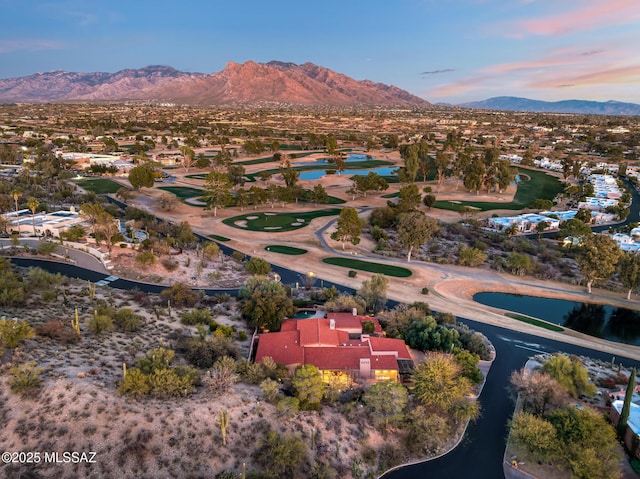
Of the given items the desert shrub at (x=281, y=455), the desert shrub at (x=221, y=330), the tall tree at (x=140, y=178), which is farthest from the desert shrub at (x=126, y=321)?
the tall tree at (x=140, y=178)

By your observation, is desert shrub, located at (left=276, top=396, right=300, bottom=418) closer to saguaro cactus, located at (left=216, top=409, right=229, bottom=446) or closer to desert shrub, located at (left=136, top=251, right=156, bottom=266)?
saguaro cactus, located at (left=216, top=409, right=229, bottom=446)

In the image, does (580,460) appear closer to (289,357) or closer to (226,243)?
(289,357)

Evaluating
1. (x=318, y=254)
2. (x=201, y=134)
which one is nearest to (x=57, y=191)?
(x=318, y=254)

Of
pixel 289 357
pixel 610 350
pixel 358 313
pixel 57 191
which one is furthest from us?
pixel 57 191

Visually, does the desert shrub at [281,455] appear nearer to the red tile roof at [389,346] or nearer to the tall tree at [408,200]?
the red tile roof at [389,346]

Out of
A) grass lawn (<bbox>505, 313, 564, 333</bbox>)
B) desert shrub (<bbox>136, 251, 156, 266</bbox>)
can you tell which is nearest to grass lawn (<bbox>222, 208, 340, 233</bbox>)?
desert shrub (<bbox>136, 251, 156, 266</bbox>)

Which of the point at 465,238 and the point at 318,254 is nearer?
the point at 318,254
